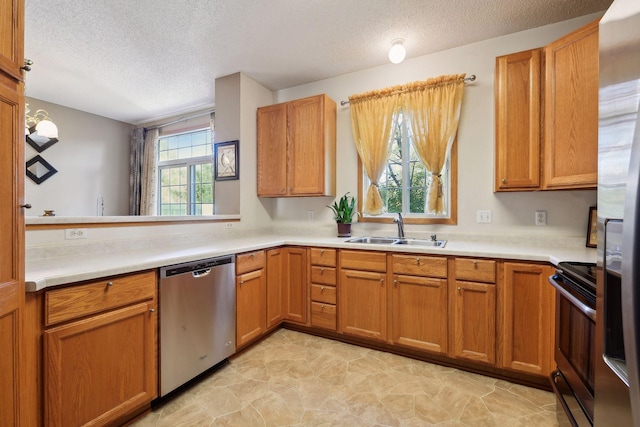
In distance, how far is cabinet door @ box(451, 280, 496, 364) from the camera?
1.95m

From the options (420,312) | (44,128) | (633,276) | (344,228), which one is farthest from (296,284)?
(44,128)

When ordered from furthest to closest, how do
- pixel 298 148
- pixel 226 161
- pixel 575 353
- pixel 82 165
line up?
pixel 82 165
pixel 226 161
pixel 298 148
pixel 575 353

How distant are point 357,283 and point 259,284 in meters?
0.85

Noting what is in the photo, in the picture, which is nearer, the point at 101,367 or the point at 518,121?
the point at 101,367

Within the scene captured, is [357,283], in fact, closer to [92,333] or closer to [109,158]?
[92,333]

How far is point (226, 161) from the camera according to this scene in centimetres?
320

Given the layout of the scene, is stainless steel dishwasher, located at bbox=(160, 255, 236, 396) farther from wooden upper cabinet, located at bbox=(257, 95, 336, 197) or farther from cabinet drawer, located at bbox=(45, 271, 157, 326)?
wooden upper cabinet, located at bbox=(257, 95, 336, 197)

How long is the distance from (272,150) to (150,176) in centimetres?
300

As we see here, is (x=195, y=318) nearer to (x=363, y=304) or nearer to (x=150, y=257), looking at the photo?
(x=150, y=257)

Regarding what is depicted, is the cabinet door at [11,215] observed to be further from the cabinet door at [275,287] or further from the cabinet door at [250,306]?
the cabinet door at [275,287]

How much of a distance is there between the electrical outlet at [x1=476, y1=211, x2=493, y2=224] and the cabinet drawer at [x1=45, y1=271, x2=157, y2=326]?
8.49 ft

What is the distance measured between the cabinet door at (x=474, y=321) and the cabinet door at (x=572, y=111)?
917mm

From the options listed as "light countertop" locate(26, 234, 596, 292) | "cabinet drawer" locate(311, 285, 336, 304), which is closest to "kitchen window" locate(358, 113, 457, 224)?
"light countertop" locate(26, 234, 596, 292)

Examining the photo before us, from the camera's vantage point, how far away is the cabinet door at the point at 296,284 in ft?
8.68
